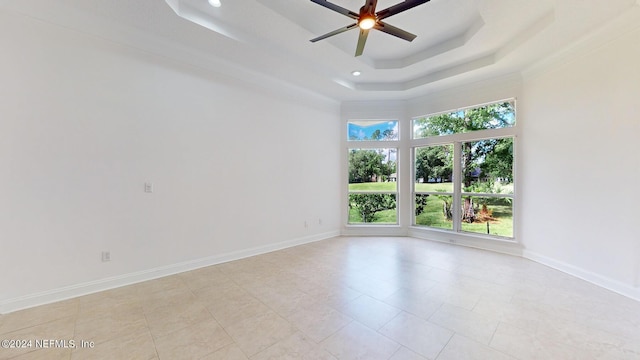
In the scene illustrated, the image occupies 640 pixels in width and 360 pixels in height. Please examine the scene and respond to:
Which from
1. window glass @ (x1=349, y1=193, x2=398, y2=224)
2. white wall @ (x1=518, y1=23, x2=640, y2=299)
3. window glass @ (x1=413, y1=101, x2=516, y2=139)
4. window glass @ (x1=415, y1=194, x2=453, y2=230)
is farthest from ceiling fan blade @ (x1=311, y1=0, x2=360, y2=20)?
window glass @ (x1=415, y1=194, x2=453, y2=230)

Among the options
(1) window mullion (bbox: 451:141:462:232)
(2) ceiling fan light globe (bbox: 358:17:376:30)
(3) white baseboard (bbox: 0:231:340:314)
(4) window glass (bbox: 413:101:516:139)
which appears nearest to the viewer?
(2) ceiling fan light globe (bbox: 358:17:376:30)

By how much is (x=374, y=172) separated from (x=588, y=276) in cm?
377

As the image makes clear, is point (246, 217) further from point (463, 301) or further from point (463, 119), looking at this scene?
point (463, 119)

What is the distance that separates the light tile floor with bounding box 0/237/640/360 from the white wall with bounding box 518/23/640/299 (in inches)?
18.4

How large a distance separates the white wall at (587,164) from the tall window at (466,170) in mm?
321

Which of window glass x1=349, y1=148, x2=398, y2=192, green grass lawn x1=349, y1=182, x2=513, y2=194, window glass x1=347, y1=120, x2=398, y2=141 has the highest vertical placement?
window glass x1=347, y1=120, x2=398, y2=141

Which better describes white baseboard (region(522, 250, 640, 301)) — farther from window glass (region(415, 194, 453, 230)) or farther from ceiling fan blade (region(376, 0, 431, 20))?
ceiling fan blade (region(376, 0, 431, 20))

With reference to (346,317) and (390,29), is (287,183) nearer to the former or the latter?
(346,317)

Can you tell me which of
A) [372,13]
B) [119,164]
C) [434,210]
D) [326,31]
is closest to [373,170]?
[434,210]

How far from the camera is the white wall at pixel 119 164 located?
104 inches

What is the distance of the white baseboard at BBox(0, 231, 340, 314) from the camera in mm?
2615

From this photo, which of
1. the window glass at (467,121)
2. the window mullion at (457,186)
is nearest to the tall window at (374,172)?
the window glass at (467,121)

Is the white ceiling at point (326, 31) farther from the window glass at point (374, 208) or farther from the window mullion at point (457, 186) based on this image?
the window glass at point (374, 208)

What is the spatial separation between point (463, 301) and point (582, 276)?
2104 millimetres
